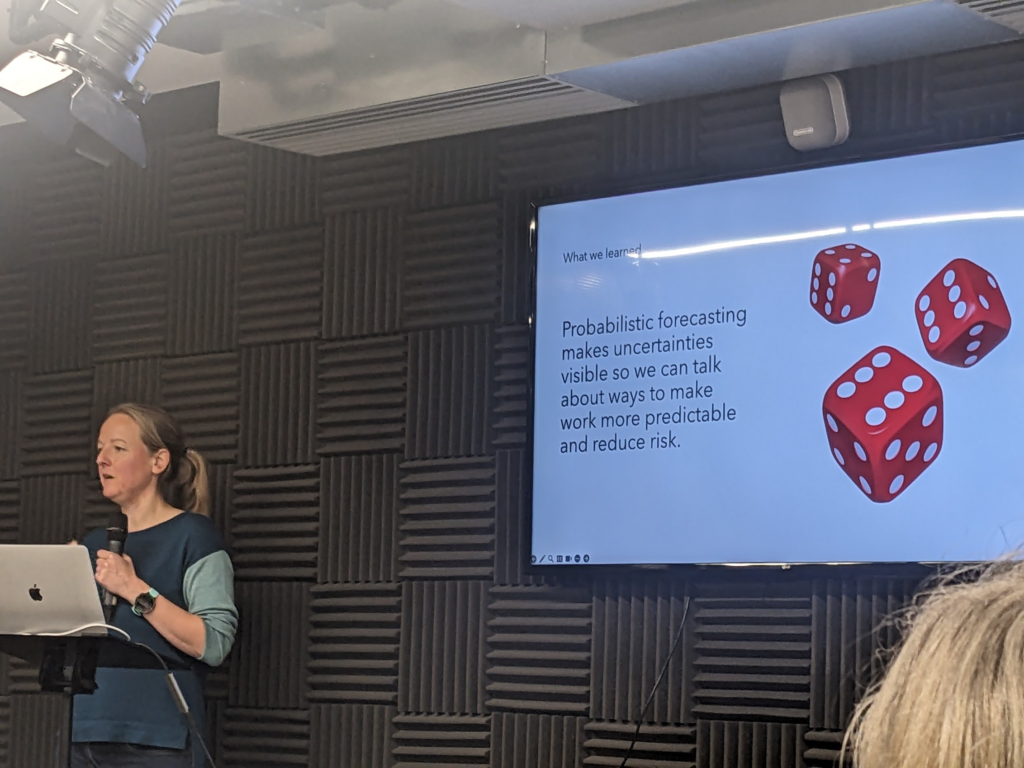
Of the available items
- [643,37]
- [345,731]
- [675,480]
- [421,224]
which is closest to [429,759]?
[345,731]

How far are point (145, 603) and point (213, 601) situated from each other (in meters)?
0.23

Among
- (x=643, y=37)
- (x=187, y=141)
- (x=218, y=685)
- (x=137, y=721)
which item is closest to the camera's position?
(x=643, y=37)

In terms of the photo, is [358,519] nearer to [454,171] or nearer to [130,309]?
[454,171]

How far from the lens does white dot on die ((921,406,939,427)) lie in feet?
9.24

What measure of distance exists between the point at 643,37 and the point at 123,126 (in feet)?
4.21

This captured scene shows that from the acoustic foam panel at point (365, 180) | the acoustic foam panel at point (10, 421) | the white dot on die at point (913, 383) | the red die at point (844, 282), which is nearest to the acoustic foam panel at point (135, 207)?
the acoustic foam panel at point (10, 421)

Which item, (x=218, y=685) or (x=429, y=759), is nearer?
(x=429, y=759)

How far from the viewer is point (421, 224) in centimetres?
379

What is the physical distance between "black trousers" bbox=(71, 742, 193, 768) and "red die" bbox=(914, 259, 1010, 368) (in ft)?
7.08

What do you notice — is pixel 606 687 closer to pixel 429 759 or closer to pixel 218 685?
pixel 429 759

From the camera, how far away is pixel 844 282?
295cm

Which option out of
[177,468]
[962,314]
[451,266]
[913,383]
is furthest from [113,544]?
[962,314]

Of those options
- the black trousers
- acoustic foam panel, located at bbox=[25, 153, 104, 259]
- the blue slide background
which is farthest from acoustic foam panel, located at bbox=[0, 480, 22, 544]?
the blue slide background

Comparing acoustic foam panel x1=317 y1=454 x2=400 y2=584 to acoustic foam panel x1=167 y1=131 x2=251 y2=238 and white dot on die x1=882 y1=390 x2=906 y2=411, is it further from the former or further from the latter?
white dot on die x1=882 y1=390 x2=906 y2=411
